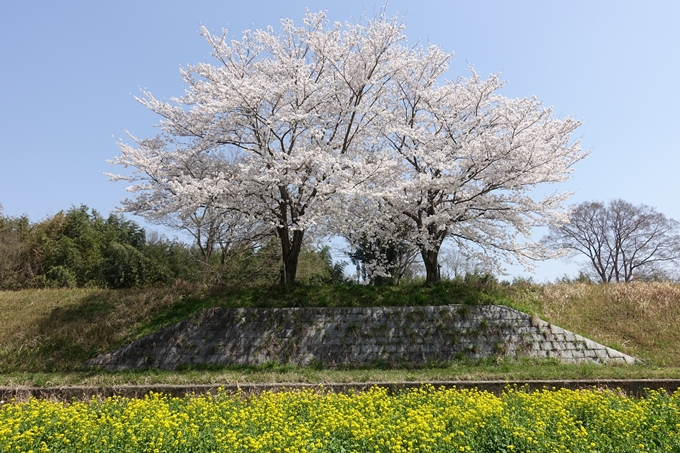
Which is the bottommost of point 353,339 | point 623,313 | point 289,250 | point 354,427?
point 354,427

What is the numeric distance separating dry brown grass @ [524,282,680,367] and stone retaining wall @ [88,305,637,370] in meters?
0.99

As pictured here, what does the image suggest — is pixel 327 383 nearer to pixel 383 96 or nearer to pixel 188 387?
pixel 188 387

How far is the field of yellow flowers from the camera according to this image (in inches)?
190

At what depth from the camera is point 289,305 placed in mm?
14000

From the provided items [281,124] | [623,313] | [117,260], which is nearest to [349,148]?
[281,124]

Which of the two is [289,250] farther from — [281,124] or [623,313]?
[623,313]

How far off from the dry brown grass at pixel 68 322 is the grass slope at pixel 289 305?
28mm

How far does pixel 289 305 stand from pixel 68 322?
6739 millimetres

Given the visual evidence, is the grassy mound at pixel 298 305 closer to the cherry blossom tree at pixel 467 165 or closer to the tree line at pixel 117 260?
the cherry blossom tree at pixel 467 165

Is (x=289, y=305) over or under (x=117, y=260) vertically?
under

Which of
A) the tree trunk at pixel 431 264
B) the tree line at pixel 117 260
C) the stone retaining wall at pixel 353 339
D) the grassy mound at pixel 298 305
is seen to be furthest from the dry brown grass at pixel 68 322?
the tree trunk at pixel 431 264

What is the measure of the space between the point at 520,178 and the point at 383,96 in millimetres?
5473

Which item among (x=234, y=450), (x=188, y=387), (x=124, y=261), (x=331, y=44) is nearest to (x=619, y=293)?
(x=331, y=44)

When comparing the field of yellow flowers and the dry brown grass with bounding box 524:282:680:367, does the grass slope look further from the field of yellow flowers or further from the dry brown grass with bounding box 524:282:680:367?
the field of yellow flowers
